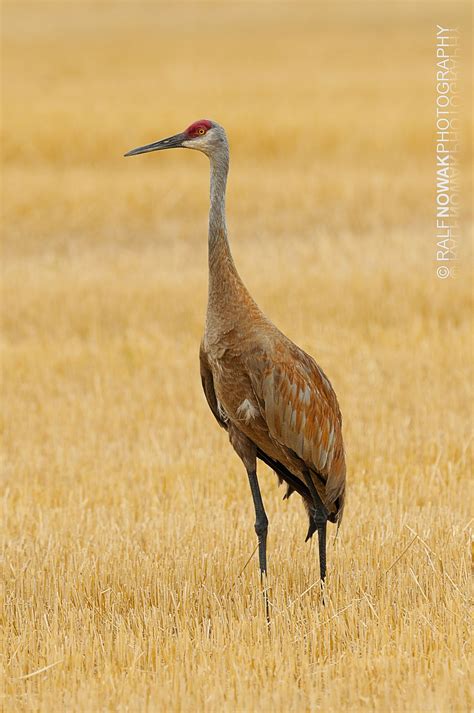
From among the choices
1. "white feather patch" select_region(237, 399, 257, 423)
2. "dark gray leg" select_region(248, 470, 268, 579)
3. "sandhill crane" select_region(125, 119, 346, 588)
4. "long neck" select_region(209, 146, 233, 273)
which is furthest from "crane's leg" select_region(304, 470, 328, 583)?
"long neck" select_region(209, 146, 233, 273)

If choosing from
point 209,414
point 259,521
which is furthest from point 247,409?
point 209,414

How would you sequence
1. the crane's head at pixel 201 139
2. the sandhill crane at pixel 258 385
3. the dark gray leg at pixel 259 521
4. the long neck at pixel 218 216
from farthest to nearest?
the dark gray leg at pixel 259 521 < the crane's head at pixel 201 139 < the long neck at pixel 218 216 < the sandhill crane at pixel 258 385

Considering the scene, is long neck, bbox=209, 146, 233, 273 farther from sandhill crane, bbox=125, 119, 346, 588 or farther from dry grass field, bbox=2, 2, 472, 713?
dry grass field, bbox=2, 2, 472, 713

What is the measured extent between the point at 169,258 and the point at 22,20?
45.2m

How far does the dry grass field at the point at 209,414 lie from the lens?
475cm

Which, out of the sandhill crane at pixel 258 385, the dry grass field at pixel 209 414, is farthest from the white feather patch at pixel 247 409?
the dry grass field at pixel 209 414

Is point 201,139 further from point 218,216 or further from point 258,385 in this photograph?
point 258,385

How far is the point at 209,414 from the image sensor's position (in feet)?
29.9

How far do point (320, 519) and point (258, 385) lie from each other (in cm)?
86

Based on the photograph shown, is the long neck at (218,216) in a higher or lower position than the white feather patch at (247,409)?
higher

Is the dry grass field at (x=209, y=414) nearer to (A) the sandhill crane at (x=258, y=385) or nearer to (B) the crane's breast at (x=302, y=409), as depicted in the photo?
(A) the sandhill crane at (x=258, y=385)

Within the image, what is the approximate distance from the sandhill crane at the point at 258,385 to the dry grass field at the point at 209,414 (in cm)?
56

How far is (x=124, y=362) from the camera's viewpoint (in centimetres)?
1038

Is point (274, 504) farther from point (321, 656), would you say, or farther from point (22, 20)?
point (22, 20)
